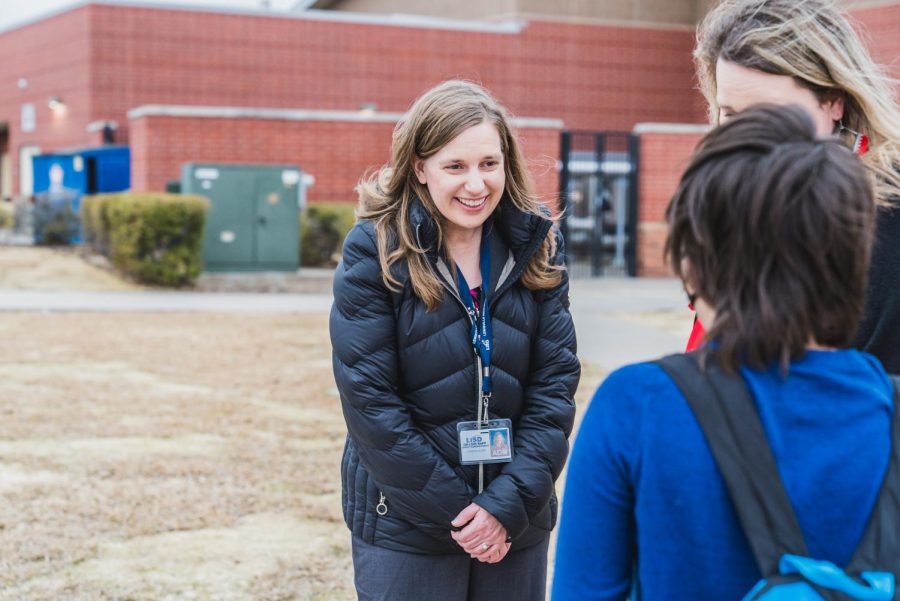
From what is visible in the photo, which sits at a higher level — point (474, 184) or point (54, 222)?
point (474, 184)

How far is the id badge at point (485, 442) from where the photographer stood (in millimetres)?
2795

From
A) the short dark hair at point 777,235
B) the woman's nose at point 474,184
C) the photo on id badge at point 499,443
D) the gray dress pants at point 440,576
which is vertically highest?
the woman's nose at point 474,184

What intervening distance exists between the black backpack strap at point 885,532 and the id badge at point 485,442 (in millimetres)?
1367

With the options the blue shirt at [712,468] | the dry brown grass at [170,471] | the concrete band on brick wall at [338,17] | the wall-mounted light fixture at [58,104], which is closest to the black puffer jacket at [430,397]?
the blue shirt at [712,468]

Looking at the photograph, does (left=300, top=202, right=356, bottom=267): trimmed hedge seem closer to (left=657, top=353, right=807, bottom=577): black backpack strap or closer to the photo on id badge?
the photo on id badge

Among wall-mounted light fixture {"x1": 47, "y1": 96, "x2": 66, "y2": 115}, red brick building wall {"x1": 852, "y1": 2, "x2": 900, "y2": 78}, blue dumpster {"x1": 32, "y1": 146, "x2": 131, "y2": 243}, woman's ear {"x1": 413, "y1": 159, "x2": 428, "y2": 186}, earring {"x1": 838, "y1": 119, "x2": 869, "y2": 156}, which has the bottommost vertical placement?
woman's ear {"x1": 413, "y1": 159, "x2": 428, "y2": 186}

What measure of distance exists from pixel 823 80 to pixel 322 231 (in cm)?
1964

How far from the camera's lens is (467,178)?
2.85 m

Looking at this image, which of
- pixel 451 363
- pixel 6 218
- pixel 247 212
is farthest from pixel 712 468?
pixel 6 218

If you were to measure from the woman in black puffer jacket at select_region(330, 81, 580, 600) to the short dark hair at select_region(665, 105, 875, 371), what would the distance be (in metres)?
1.30

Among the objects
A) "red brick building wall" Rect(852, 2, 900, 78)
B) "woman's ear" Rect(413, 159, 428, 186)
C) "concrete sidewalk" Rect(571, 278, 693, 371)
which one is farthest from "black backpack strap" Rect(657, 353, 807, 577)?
"red brick building wall" Rect(852, 2, 900, 78)

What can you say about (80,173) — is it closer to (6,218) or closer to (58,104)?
Result: (6,218)

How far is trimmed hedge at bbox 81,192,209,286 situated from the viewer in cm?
1670

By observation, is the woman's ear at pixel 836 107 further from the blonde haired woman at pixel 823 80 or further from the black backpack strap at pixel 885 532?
the black backpack strap at pixel 885 532
